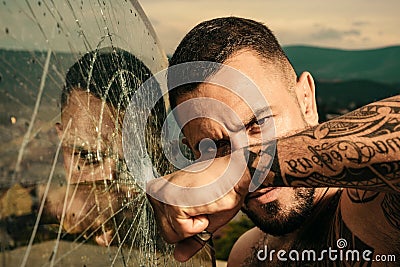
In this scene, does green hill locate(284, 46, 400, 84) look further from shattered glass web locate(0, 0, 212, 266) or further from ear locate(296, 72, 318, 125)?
shattered glass web locate(0, 0, 212, 266)

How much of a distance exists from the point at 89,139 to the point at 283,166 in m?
0.41

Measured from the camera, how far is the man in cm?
124

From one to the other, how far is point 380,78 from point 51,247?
2050 centimetres

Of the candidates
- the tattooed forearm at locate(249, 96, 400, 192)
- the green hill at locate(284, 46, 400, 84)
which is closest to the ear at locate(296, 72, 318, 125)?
the tattooed forearm at locate(249, 96, 400, 192)

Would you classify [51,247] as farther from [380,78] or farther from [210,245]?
[380,78]

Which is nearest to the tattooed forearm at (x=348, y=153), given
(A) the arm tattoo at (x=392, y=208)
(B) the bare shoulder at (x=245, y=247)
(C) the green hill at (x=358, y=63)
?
(A) the arm tattoo at (x=392, y=208)

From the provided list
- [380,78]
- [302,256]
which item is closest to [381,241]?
[302,256]

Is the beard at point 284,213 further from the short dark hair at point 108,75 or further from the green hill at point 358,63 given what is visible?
the green hill at point 358,63

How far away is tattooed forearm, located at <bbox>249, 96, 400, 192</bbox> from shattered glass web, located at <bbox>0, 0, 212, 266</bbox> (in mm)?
374

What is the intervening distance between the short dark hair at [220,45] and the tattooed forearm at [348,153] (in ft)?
Answer: 1.92

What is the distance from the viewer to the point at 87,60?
135cm

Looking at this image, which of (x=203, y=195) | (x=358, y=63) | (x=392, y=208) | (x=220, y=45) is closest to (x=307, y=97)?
(x=220, y=45)

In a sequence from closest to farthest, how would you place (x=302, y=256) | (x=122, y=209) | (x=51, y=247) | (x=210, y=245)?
(x=51, y=247) < (x=122, y=209) < (x=302, y=256) < (x=210, y=245)

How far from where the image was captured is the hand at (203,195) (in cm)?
125
